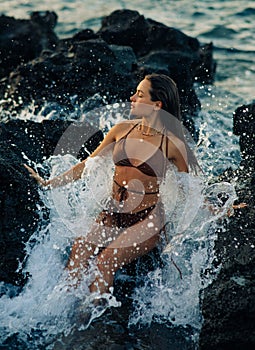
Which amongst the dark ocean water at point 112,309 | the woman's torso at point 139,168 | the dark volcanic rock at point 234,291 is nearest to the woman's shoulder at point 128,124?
the woman's torso at point 139,168

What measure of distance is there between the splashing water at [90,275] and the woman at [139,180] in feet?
0.55

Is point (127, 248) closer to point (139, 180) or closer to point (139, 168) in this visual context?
point (139, 180)

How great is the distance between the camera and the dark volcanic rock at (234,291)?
4023mm

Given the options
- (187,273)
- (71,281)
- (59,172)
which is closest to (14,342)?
(71,281)

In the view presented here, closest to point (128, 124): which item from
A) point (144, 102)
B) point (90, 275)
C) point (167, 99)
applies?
point (144, 102)

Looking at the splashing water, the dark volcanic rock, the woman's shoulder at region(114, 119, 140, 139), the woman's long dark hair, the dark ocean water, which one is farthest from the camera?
the woman's shoulder at region(114, 119, 140, 139)

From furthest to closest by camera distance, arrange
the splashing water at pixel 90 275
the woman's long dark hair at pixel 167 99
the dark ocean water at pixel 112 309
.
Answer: the woman's long dark hair at pixel 167 99, the splashing water at pixel 90 275, the dark ocean water at pixel 112 309

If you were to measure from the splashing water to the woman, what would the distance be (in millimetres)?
168

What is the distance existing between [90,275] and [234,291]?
4.04 feet

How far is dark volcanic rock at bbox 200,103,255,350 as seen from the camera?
4.02 meters

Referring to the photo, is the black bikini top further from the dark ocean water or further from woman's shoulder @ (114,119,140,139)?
the dark ocean water

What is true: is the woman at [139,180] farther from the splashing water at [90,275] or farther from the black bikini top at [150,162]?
the splashing water at [90,275]

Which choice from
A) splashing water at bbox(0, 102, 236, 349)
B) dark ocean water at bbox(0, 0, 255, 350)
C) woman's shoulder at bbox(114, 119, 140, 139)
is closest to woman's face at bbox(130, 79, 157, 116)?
woman's shoulder at bbox(114, 119, 140, 139)

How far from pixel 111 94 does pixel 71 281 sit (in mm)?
3600
